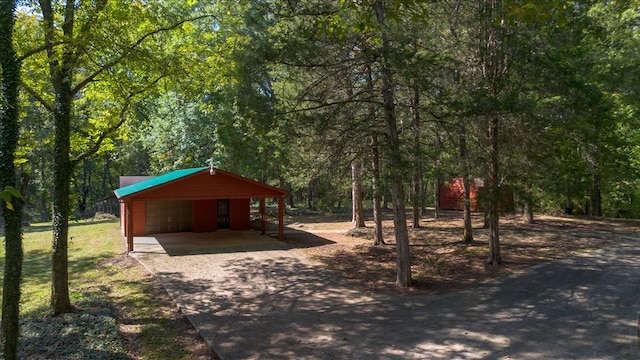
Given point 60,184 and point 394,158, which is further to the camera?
point 394,158

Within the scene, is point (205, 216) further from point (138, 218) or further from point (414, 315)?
point (414, 315)

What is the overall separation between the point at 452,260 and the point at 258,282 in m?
6.38

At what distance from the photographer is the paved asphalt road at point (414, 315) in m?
6.40

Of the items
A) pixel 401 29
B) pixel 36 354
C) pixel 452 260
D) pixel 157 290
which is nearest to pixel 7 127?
pixel 36 354

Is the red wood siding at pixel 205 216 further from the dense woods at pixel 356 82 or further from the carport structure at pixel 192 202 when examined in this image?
the dense woods at pixel 356 82

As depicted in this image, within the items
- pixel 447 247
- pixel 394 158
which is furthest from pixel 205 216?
pixel 394 158

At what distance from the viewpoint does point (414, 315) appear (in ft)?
26.4

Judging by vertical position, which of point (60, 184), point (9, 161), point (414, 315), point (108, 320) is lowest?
point (414, 315)

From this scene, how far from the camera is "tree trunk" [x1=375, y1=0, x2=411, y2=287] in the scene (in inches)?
346

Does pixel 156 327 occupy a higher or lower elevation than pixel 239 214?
lower

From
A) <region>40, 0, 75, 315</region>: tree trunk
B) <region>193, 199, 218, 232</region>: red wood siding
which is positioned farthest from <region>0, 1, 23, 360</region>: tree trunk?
<region>193, 199, 218, 232</region>: red wood siding

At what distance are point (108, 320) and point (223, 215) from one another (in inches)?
506

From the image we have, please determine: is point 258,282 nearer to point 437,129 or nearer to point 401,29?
point 437,129

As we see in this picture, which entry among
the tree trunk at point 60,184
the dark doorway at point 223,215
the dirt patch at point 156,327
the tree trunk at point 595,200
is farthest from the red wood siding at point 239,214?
the tree trunk at point 595,200
